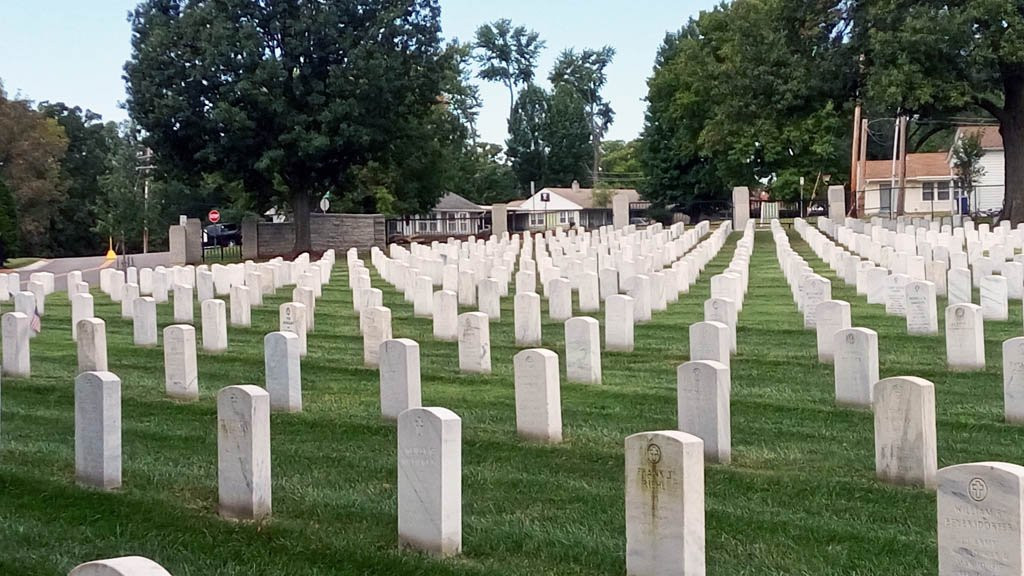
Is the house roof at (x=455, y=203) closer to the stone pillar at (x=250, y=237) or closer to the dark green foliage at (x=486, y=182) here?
the dark green foliage at (x=486, y=182)

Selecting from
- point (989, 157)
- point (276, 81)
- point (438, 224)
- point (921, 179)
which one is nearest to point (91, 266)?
point (276, 81)

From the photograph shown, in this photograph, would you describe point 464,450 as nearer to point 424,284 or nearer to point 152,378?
point 152,378

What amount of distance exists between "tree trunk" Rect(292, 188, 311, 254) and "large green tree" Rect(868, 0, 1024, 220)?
19179 mm

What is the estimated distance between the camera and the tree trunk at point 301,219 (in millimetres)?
38750

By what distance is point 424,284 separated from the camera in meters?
16.4

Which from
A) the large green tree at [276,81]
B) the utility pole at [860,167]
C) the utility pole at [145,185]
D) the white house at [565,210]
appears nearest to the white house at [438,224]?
the white house at [565,210]

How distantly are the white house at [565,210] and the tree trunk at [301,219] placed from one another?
37.0 feet

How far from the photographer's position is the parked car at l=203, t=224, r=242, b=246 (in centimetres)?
4975

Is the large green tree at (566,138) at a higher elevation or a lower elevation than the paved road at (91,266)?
higher

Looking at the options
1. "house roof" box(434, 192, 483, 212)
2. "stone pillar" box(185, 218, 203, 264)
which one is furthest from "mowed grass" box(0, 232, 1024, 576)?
"house roof" box(434, 192, 483, 212)

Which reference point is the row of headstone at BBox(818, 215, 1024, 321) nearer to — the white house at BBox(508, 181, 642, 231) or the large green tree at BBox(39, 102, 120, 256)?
the white house at BBox(508, 181, 642, 231)

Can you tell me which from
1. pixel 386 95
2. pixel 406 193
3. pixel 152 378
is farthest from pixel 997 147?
pixel 152 378

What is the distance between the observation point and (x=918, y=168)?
224ft

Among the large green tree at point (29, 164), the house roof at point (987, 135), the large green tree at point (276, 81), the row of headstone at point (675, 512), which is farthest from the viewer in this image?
the house roof at point (987, 135)
